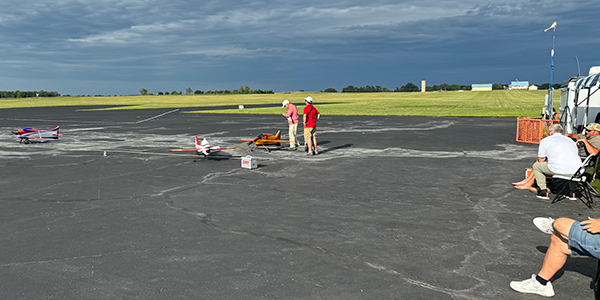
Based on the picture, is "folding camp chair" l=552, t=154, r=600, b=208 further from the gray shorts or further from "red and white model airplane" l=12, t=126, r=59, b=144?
"red and white model airplane" l=12, t=126, r=59, b=144

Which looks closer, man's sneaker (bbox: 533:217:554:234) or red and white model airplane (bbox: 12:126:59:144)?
man's sneaker (bbox: 533:217:554:234)

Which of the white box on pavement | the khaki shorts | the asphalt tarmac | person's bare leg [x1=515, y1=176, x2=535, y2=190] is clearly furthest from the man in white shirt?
the khaki shorts

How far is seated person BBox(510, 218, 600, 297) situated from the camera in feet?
12.6

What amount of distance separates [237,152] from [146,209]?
320 inches

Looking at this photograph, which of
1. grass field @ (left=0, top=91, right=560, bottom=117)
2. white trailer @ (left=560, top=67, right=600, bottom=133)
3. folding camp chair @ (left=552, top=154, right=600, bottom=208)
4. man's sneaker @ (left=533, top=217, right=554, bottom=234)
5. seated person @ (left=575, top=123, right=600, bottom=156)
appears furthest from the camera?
grass field @ (left=0, top=91, right=560, bottom=117)

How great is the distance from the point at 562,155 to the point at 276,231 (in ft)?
19.7

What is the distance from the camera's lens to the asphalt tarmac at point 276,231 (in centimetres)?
476

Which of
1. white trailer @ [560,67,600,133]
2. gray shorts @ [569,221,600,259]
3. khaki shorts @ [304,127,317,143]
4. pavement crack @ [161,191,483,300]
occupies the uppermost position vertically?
white trailer @ [560,67,600,133]

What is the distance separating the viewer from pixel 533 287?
4.46 m

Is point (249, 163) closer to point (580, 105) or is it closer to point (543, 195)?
point (543, 195)

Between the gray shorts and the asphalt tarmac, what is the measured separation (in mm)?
804

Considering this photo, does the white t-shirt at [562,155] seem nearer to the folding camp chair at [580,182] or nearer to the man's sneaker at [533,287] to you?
the folding camp chair at [580,182]

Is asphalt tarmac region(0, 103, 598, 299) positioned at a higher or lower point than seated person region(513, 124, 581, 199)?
lower

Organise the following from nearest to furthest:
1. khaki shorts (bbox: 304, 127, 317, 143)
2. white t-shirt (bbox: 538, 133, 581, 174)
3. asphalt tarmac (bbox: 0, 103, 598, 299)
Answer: asphalt tarmac (bbox: 0, 103, 598, 299), white t-shirt (bbox: 538, 133, 581, 174), khaki shorts (bbox: 304, 127, 317, 143)
